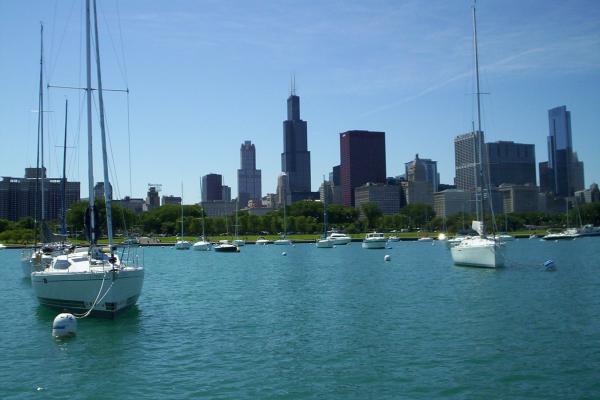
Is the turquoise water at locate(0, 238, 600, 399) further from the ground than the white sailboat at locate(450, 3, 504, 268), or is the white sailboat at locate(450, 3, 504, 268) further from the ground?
the white sailboat at locate(450, 3, 504, 268)

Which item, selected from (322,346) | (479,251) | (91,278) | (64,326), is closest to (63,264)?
(91,278)

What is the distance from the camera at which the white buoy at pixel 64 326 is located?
2947 centimetres

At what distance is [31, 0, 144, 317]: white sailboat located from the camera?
32562mm

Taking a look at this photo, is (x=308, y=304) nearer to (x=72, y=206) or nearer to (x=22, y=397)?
(x=22, y=397)

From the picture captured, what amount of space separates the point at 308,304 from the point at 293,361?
632 inches

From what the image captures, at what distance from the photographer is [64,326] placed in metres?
29.5

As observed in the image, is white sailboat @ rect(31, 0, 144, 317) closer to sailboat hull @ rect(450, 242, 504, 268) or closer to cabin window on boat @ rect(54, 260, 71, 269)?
cabin window on boat @ rect(54, 260, 71, 269)

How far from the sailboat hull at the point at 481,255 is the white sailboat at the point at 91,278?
125 feet

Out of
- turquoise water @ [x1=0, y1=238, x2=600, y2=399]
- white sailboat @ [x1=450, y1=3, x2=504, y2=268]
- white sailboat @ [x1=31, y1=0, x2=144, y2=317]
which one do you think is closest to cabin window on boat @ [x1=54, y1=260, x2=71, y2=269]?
white sailboat @ [x1=31, y1=0, x2=144, y2=317]

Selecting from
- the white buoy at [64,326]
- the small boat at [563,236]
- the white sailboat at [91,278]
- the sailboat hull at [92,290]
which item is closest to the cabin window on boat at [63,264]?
the white sailboat at [91,278]

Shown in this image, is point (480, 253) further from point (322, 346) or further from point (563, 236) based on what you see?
point (563, 236)

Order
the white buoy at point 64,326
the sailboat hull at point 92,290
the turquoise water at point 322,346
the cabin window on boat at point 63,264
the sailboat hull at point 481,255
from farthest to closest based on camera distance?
1. the sailboat hull at point 481,255
2. the cabin window on boat at point 63,264
3. the sailboat hull at point 92,290
4. the white buoy at point 64,326
5. the turquoise water at point 322,346

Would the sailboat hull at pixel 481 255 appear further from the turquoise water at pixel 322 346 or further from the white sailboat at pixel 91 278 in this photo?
the white sailboat at pixel 91 278

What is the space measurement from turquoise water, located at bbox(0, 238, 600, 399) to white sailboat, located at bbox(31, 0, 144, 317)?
1107 mm
